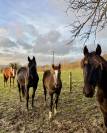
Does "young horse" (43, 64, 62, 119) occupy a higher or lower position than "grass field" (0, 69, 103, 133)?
higher

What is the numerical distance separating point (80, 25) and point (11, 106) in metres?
5.97

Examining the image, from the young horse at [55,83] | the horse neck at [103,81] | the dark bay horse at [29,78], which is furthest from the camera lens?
the dark bay horse at [29,78]

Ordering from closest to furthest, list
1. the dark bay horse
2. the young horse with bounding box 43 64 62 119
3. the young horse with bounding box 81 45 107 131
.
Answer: the young horse with bounding box 81 45 107 131, the young horse with bounding box 43 64 62 119, the dark bay horse

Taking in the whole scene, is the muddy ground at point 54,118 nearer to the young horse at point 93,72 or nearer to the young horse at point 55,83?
the young horse at point 55,83

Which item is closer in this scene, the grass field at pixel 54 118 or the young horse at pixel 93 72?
the young horse at pixel 93 72

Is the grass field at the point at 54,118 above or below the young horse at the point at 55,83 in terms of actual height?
below

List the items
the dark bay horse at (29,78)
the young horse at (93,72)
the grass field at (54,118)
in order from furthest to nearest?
1. the dark bay horse at (29,78)
2. the grass field at (54,118)
3. the young horse at (93,72)

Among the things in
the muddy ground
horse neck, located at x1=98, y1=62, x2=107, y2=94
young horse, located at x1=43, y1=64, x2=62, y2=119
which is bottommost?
the muddy ground

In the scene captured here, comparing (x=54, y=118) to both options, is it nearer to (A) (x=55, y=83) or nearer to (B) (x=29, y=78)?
(A) (x=55, y=83)

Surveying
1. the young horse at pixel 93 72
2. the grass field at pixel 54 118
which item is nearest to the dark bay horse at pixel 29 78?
the grass field at pixel 54 118

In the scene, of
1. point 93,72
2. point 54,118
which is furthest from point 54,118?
point 93,72

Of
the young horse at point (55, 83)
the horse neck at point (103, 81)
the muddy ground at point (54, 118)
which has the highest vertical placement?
the horse neck at point (103, 81)

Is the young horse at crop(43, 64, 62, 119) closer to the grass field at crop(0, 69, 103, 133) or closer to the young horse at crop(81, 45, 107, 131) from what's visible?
the grass field at crop(0, 69, 103, 133)

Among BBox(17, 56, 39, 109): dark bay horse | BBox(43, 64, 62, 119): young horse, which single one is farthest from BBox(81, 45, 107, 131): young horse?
BBox(17, 56, 39, 109): dark bay horse
